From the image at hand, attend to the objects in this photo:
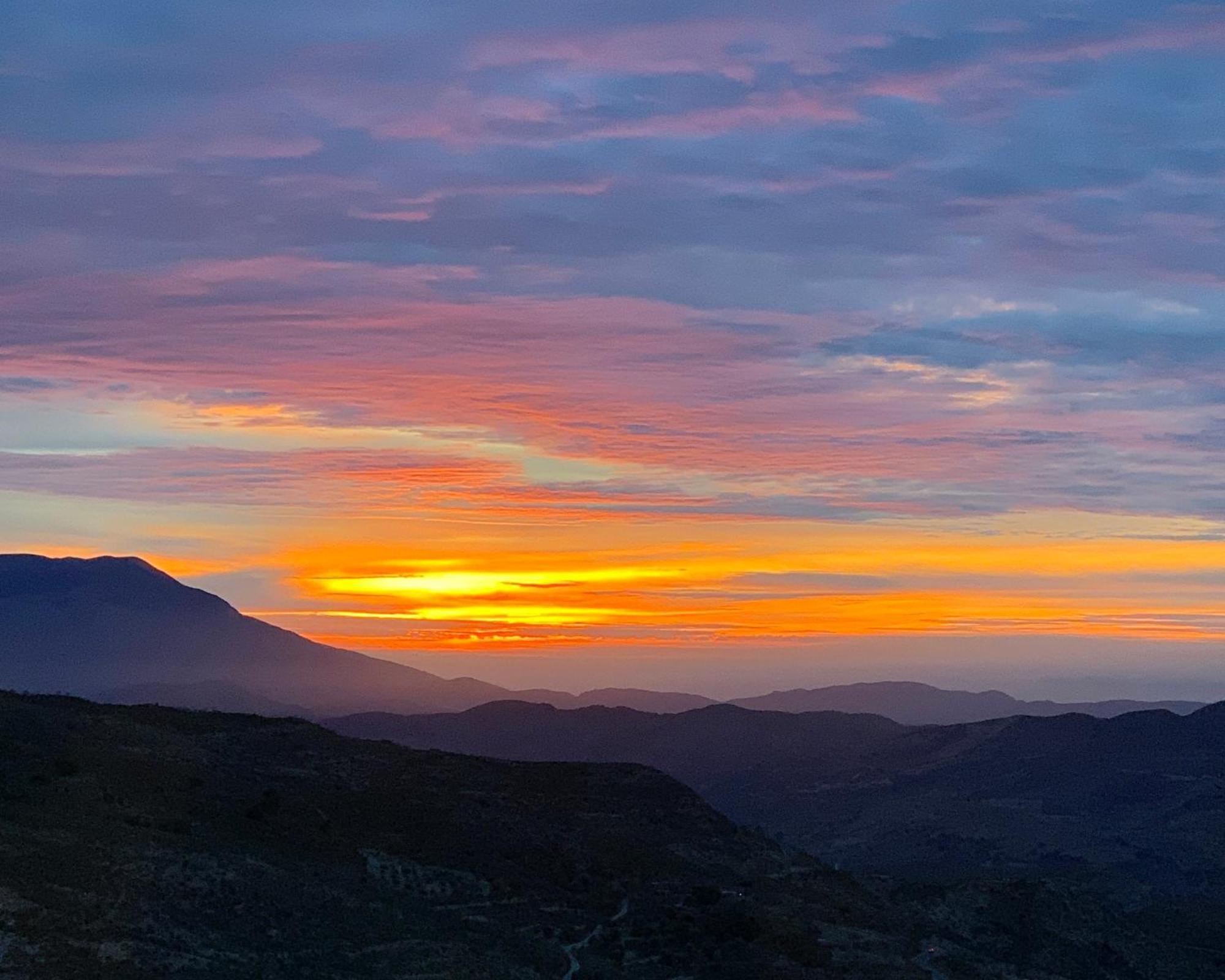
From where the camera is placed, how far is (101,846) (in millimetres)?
61719

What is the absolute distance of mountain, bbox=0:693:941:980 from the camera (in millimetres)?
56281

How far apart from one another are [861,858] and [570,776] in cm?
9085

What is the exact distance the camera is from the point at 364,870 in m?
69.6

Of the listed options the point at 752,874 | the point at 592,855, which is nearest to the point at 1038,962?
the point at 752,874

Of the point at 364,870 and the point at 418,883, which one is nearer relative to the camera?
the point at 364,870

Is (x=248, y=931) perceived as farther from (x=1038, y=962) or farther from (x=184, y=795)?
(x=1038, y=962)

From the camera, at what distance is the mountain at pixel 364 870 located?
185ft

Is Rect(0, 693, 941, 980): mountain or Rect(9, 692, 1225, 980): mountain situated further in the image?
Rect(9, 692, 1225, 980): mountain

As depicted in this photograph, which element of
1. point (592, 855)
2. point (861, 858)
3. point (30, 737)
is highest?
point (30, 737)

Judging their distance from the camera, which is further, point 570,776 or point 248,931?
point 570,776

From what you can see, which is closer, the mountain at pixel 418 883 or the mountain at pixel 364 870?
the mountain at pixel 364 870

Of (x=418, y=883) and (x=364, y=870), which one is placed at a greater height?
(x=364, y=870)

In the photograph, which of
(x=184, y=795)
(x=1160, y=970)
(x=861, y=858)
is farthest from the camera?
(x=861, y=858)

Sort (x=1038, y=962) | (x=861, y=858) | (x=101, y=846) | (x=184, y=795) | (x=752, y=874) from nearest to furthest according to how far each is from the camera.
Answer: (x=101, y=846)
(x=184, y=795)
(x=752, y=874)
(x=1038, y=962)
(x=861, y=858)
